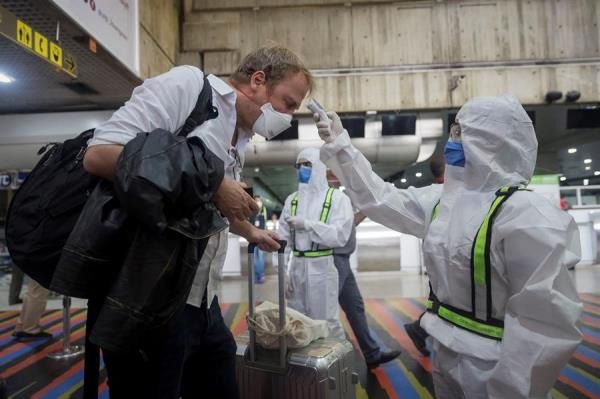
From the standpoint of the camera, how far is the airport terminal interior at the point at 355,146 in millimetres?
1145

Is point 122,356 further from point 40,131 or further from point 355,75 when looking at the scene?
point 355,75

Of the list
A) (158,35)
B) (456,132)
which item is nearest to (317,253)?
(456,132)

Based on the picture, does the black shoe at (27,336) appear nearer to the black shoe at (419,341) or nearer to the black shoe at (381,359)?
the black shoe at (381,359)

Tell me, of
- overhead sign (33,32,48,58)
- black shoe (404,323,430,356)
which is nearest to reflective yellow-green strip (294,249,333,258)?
black shoe (404,323,430,356)

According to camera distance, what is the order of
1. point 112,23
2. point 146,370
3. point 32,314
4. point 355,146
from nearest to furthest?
point 146,370
point 112,23
point 32,314
point 355,146

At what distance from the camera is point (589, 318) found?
4.48 m

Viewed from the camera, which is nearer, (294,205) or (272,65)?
(272,65)

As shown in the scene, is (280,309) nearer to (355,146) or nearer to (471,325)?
(471,325)

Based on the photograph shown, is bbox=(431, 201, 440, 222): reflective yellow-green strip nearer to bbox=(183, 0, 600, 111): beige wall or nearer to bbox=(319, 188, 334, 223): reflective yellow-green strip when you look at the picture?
bbox=(319, 188, 334, 223): reflective yellow-green strip

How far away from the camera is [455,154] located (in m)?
1.43

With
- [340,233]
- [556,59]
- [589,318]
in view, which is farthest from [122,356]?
[556,59]

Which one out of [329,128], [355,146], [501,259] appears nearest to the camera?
[501,259]

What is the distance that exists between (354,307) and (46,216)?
9.09 feet

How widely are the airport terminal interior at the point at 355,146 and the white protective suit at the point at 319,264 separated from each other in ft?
0.06
